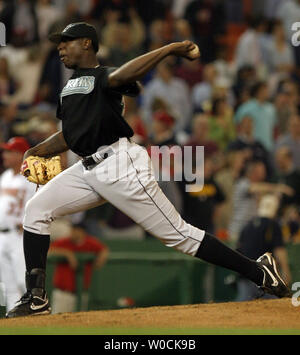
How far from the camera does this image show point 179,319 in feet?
20.4

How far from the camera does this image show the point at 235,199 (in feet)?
37.4

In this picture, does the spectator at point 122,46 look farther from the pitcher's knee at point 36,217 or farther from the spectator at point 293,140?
the pitcher's knee at point 36,217

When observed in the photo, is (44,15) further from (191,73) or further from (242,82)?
(242,82)

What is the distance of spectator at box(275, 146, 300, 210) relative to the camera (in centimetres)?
1145

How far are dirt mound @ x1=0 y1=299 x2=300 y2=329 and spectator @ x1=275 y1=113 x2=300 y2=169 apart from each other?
19.7 ft

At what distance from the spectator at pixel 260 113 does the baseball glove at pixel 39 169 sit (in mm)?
6753

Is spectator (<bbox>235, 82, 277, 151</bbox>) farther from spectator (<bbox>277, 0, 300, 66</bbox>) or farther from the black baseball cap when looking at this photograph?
the black baseball cap

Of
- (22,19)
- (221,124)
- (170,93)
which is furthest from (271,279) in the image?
(22,19)

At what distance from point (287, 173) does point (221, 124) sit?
1658 mm

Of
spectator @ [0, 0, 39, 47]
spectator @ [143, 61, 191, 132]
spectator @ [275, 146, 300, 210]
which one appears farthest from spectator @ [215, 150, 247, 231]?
spectator @ [0, 0, 39, 47]

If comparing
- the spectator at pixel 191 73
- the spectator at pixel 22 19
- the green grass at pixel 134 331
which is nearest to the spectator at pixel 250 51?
the spectator at pixel 191 73

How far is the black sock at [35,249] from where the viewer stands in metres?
6.32

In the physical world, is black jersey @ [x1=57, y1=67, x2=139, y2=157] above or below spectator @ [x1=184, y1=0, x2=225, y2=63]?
above

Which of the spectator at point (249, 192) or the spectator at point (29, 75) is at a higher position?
the spectator at point (29, 75)
